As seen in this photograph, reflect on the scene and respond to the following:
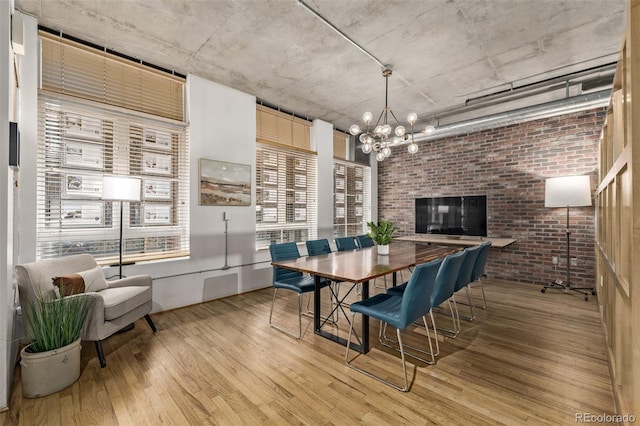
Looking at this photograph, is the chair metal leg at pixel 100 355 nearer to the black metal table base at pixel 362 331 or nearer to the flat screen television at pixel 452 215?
the black metal table base at pixel 362 331

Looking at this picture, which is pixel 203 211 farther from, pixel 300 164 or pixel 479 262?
pixel 479 262

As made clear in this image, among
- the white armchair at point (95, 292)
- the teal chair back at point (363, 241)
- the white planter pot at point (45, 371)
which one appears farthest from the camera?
the teal chair back at point (363, 241)

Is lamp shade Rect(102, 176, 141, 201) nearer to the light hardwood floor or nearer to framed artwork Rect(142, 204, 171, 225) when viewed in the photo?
framed artwork Rect(142, 204, 171, 225)

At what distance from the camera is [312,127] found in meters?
5.62

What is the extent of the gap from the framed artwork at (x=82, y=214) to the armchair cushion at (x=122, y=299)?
0.89 m

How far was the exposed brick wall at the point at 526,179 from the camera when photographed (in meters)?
4.46

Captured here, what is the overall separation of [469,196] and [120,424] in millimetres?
5878

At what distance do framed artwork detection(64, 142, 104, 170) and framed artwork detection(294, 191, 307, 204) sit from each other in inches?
118

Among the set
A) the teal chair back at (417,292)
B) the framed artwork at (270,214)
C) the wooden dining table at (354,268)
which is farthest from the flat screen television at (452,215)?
the teal chair back at (417,292)

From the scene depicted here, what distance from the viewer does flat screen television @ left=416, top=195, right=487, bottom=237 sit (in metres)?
5.37

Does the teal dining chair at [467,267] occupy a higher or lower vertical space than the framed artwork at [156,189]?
lower

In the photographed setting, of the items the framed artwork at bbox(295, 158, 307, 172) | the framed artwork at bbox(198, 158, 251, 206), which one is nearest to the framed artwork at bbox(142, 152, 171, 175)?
the framed artwork at bbox(198, 158, 251, 206)

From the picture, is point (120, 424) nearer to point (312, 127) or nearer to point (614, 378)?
point (614, 378)

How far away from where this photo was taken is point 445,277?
98.3 inches
